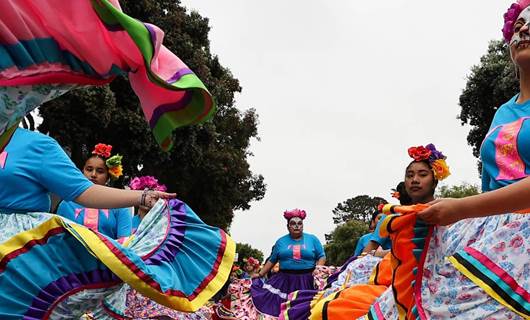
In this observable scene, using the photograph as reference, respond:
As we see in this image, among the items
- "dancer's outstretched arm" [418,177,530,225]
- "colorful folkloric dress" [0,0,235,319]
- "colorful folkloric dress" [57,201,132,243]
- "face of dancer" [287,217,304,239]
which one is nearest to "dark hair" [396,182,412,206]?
"colorful folkloric dress" [57,201,132,243]

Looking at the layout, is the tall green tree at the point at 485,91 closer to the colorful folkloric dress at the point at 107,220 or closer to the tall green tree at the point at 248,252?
the colorful folkloric dress at the point at 107,220

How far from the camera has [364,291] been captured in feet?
10.8

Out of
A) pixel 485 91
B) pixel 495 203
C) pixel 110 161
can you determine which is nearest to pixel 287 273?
pixel 110 161

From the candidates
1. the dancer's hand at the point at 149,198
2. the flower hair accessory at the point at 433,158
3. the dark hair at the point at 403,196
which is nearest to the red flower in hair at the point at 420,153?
the flower hair accessory at the point at 433,158

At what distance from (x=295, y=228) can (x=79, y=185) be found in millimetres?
7785

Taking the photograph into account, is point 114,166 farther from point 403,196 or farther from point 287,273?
point 287,273

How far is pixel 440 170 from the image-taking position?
4.30 m

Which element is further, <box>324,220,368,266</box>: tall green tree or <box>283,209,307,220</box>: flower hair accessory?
<box>324,220,368,266</box>: tall green tree

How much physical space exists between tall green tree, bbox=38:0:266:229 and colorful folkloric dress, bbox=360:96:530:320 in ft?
35.4

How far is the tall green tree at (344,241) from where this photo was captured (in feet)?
166

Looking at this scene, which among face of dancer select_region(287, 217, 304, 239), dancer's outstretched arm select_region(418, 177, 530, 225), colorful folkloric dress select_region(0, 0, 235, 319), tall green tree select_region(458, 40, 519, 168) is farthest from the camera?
tall green tree select_region(458, 40, 519, 168)

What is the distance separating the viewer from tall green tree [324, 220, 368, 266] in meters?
50.7

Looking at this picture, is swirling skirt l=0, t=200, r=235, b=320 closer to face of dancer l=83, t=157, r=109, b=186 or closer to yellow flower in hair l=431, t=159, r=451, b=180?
yellow flower in hair l=431, t=159, r=451, b=180

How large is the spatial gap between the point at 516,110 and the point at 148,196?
4.99 ft
